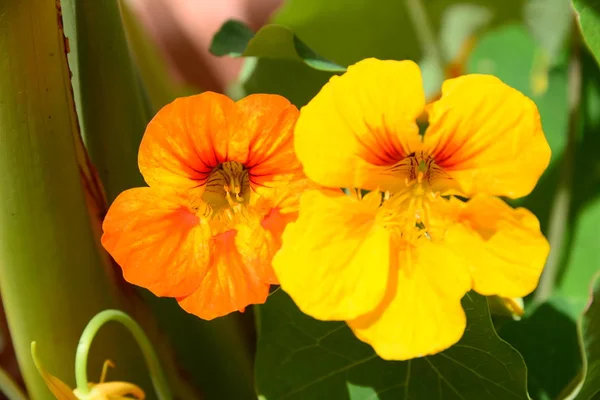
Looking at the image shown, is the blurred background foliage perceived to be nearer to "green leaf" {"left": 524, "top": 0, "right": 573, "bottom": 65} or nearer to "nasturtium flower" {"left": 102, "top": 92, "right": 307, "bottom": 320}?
"nasturtium flower" {"left": 102, "top": 92, "right": 307, "bottom": 320}

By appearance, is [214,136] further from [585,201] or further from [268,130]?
[585,201]

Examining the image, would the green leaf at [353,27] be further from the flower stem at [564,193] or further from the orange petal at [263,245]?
the orange petal at [263,245]

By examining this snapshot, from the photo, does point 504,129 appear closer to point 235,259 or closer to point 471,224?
point 471,224

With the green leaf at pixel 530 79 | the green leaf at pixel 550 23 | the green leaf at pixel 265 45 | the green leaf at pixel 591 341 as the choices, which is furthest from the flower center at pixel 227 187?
the green leaf at pixel 550 23

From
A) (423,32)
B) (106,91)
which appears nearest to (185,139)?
(106,91)

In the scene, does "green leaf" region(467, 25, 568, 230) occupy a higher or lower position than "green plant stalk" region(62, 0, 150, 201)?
lower

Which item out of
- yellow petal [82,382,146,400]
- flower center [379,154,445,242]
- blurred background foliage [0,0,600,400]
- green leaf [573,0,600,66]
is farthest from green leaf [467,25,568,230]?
yellow petal [82,382,146,400]
